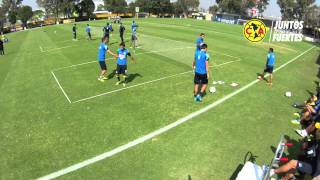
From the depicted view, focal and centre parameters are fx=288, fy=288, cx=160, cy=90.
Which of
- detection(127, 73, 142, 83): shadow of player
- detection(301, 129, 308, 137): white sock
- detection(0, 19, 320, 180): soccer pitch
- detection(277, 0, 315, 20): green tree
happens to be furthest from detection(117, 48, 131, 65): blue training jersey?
detection(277, 0, 315, 20): green tree

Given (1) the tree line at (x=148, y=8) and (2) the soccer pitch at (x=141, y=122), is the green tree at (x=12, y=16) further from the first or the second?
(2) the soccer pitch at (x=141, y=122)

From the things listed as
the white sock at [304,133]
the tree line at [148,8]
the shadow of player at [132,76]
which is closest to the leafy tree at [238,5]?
the tree line at [148,8]

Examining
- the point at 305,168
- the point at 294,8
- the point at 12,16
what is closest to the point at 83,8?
the point at 12,16

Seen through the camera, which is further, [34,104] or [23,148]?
[34,104]

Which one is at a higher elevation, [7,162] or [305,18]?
[305,18]

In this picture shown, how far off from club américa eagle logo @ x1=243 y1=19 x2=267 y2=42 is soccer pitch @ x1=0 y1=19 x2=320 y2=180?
2.58 meters

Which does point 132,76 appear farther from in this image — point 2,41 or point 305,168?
point 2,41

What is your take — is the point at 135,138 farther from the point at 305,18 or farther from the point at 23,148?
the point at 305,18

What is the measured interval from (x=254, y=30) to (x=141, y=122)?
14.8 metres

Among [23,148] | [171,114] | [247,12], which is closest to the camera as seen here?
[23,148]

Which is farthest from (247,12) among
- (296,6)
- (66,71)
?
(66,71)

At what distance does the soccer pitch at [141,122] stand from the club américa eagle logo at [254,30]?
258 cm

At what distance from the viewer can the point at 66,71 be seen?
65.9 ft

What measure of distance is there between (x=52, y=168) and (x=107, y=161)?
1.56m
